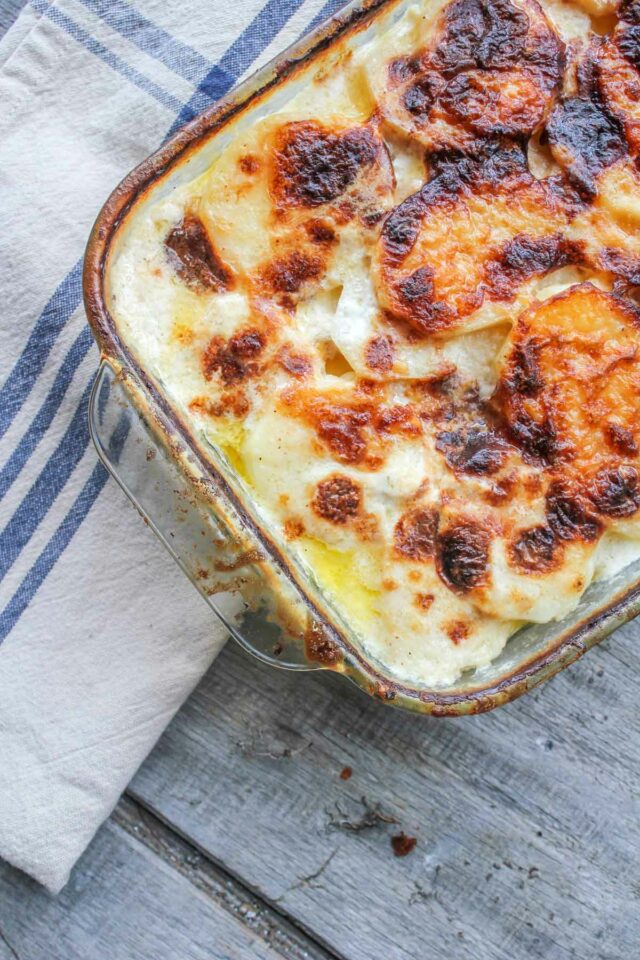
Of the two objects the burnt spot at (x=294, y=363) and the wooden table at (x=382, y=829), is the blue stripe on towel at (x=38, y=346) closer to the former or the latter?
the burnt spot at (x=294, y=363)

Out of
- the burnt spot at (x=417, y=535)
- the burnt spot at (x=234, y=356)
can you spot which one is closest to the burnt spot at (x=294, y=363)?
the burnt spot at (x=234, y=356)

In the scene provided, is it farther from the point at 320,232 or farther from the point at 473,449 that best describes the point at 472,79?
the point at 473,449

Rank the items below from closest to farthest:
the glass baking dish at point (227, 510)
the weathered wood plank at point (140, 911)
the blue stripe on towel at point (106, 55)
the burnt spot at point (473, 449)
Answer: the glass baking dish at point (227, 510)
the burnt spot at point (473, 449)
the blue stripe on towel at point (106, 55)
the weathered wood plank at point (140, 911)

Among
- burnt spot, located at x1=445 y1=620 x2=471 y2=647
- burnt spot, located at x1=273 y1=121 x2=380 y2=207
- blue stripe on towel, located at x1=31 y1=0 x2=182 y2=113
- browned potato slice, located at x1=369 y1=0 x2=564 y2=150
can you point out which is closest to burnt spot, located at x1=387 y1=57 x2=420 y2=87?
browned potato slice, located at x1=369 y1=0 x2=564 y2=150

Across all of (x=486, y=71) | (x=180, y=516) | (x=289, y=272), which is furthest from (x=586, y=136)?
(x=180, y=516)

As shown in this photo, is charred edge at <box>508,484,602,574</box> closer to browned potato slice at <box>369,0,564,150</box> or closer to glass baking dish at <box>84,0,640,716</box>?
glass baking dish at <box>84,0,640,716</box>

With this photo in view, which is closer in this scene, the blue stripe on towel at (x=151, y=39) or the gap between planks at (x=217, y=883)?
the blue stripe on towel at (x=151, y=39)
